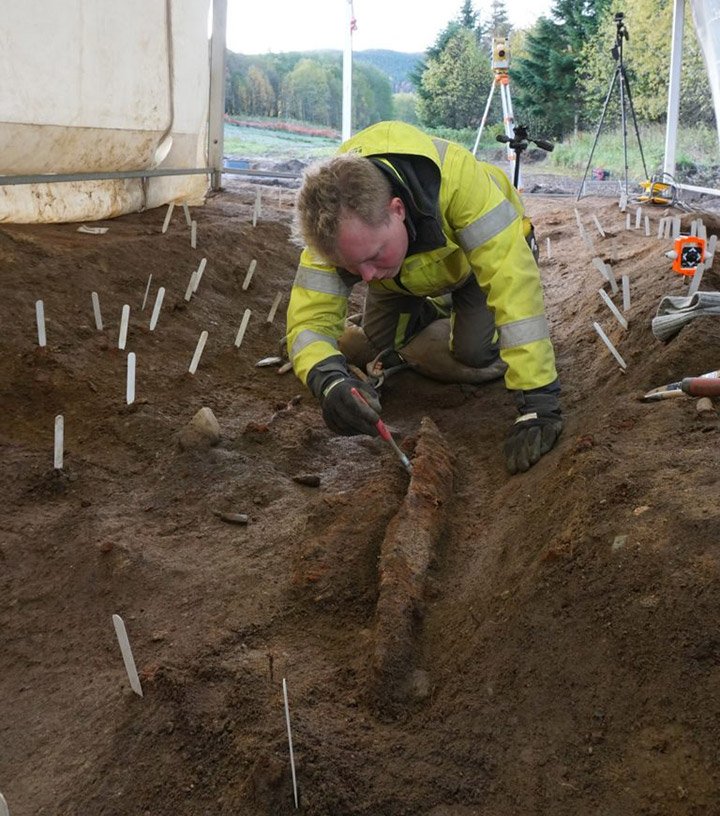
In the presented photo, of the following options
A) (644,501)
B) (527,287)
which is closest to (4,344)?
(527,287)

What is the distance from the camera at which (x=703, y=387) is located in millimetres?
2318

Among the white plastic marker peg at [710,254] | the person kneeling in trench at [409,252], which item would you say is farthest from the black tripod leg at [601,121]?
the person kneeling in trench at [409,252]

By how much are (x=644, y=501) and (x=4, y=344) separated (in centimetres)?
269

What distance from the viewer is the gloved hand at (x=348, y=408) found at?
2607 mm

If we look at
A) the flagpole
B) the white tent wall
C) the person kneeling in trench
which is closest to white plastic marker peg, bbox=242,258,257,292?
A: the white tent wall

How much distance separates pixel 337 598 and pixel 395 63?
8629 millimetres

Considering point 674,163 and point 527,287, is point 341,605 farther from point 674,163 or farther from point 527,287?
point 674,163

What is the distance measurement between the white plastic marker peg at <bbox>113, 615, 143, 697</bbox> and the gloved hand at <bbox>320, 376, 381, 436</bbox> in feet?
3.83

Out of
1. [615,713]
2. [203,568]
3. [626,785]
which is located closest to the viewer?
[626,785]

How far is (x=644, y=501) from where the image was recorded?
1.84 meters

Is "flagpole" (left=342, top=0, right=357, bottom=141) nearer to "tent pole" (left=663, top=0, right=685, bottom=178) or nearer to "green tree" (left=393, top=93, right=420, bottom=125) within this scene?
"green tree" (left=393, top=93, right=420, bottom=125)

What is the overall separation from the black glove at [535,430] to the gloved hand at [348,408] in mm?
497

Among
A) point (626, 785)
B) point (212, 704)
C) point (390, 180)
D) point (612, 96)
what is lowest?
point (212, 704)

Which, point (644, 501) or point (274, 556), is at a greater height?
point (644, 501)
